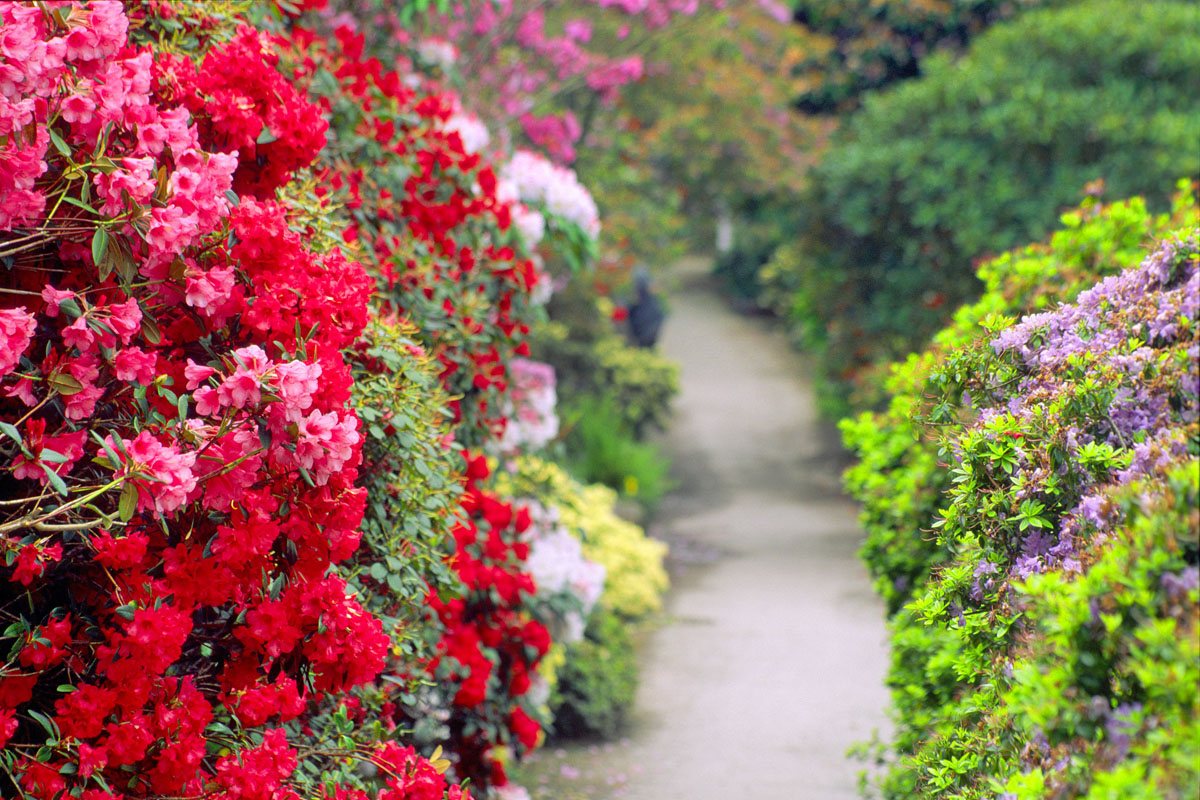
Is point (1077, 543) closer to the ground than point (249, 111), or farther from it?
closer to the ground

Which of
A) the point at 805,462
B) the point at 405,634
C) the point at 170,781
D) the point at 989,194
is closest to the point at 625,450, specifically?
the point at 805,462

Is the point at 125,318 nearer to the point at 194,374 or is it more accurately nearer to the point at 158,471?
the point at 194,374

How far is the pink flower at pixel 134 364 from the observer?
1817 millimetres

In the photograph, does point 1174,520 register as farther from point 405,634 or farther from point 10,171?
point 10,171

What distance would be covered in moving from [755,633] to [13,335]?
5564mm

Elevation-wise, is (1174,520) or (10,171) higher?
(10,171)

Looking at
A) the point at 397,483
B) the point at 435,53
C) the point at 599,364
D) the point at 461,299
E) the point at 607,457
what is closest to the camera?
the point at 397,483

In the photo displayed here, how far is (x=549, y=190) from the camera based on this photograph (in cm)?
388

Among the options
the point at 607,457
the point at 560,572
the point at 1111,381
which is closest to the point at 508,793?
the point at 560,572

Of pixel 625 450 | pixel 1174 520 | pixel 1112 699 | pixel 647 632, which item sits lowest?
pixel 647 632

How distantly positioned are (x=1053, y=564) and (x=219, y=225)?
1650 mm

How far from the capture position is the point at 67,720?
1734 mm

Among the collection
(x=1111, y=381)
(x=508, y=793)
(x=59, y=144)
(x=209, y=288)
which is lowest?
(x=508, y=793)

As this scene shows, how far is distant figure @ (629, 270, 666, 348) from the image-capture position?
14.3 m
